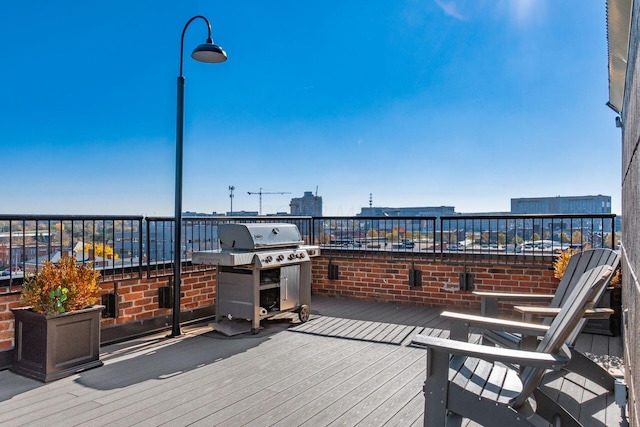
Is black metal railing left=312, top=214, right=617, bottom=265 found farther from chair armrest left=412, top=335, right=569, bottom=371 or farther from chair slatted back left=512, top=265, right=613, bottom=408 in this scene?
chair armrest left=412, top=335, right=569, bottom=371

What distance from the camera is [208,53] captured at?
4129 millimetres

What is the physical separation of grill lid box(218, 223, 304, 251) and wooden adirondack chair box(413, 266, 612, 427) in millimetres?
2715

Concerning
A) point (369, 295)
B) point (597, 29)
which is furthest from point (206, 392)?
point (597, 29)

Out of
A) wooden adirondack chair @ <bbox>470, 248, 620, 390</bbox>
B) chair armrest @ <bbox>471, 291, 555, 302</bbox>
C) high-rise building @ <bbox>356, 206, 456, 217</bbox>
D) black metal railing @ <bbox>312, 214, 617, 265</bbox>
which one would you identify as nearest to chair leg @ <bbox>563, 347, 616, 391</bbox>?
wooden adirondack chair @ <bbox>470, 248, 620, 390</bbox>

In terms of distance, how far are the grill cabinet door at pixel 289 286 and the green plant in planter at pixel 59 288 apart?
1.91 metres

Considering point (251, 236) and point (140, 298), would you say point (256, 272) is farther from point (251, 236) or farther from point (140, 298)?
point (140, 298)

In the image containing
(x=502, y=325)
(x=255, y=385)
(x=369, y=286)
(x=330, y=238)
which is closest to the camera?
(x=502, y=325)

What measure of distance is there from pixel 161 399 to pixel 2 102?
43.1 ft

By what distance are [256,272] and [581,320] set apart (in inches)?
117

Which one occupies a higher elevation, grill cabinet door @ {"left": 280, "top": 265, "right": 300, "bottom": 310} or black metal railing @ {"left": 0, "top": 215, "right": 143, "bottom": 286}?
black metal railing @ {"left": 0, "top": 215, "right": 143, "bottom": 286}

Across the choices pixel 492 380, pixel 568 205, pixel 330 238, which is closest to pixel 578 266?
pixel 492 380

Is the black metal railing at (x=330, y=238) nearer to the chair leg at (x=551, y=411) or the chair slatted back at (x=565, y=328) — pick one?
the chair leg at (x=551, y=411)

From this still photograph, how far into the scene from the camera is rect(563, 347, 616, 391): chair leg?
2.87 metres

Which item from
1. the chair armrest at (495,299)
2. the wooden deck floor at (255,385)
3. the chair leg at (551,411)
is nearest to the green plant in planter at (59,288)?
the wooden deck floor at (255,385)
